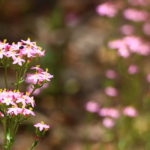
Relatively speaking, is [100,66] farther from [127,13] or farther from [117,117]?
[117,117]

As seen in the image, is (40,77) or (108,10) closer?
(40,77)

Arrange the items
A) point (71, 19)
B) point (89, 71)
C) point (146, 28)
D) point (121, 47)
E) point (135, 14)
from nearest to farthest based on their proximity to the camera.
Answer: point (121, 47), point (135, 14), point (146, 28), point (89, 71), point (71, 19)

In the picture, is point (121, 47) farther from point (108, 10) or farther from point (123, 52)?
point (108, 10)

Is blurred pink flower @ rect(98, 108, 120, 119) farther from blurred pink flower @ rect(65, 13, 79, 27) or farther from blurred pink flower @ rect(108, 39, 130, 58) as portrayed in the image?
blurred pink flower @ rect(65, 13, 79, 27)

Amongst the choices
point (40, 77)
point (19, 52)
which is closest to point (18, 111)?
point (40, 77)

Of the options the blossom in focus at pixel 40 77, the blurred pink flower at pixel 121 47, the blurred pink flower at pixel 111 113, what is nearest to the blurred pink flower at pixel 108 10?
the blurred pink flower at pixel 121 47

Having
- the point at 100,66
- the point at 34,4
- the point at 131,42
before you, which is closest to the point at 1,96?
the point at 131,42

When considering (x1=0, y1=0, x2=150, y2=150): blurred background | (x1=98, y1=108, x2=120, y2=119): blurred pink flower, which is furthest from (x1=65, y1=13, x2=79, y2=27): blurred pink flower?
(x1=98, y1=108, x2=120, y2=119): blurred pink flower

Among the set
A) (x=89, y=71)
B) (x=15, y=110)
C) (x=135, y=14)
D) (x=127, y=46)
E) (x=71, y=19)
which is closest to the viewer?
(x=15, y=110)

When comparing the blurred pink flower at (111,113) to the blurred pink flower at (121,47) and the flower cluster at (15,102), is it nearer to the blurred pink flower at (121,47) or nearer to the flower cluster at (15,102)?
the blurred pink flower at (121,47)
